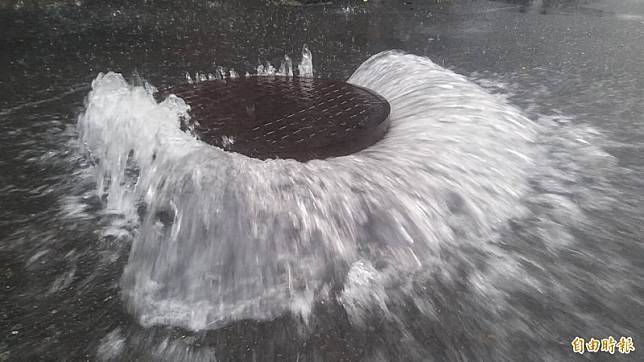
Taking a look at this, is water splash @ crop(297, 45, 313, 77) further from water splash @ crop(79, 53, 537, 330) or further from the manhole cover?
water splash @ crop(79, 53, 537, 330)

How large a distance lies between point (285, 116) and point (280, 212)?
0.89 metres

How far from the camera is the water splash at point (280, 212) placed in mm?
1986

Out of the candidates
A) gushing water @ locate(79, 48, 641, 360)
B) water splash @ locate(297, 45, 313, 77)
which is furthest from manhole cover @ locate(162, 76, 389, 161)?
water splash @ locate(297, 45, 313, 77)

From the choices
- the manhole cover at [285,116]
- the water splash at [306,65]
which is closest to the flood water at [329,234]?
the manhole cover at [285,116]

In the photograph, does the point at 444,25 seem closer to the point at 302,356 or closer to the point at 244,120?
the point at 244,120

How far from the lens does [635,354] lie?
1.72m

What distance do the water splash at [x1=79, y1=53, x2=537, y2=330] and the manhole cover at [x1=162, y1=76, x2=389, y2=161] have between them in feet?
0.36

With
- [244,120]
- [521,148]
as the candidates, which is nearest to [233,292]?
[244,120]

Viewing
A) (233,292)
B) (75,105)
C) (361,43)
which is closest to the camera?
(233,292)

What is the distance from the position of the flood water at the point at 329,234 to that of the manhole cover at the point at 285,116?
0.39 ft

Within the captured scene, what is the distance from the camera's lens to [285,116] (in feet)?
9.58

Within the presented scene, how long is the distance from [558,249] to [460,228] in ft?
1.72

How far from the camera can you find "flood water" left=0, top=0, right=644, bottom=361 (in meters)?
1.77

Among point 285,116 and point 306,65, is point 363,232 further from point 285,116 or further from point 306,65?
point 306,65
